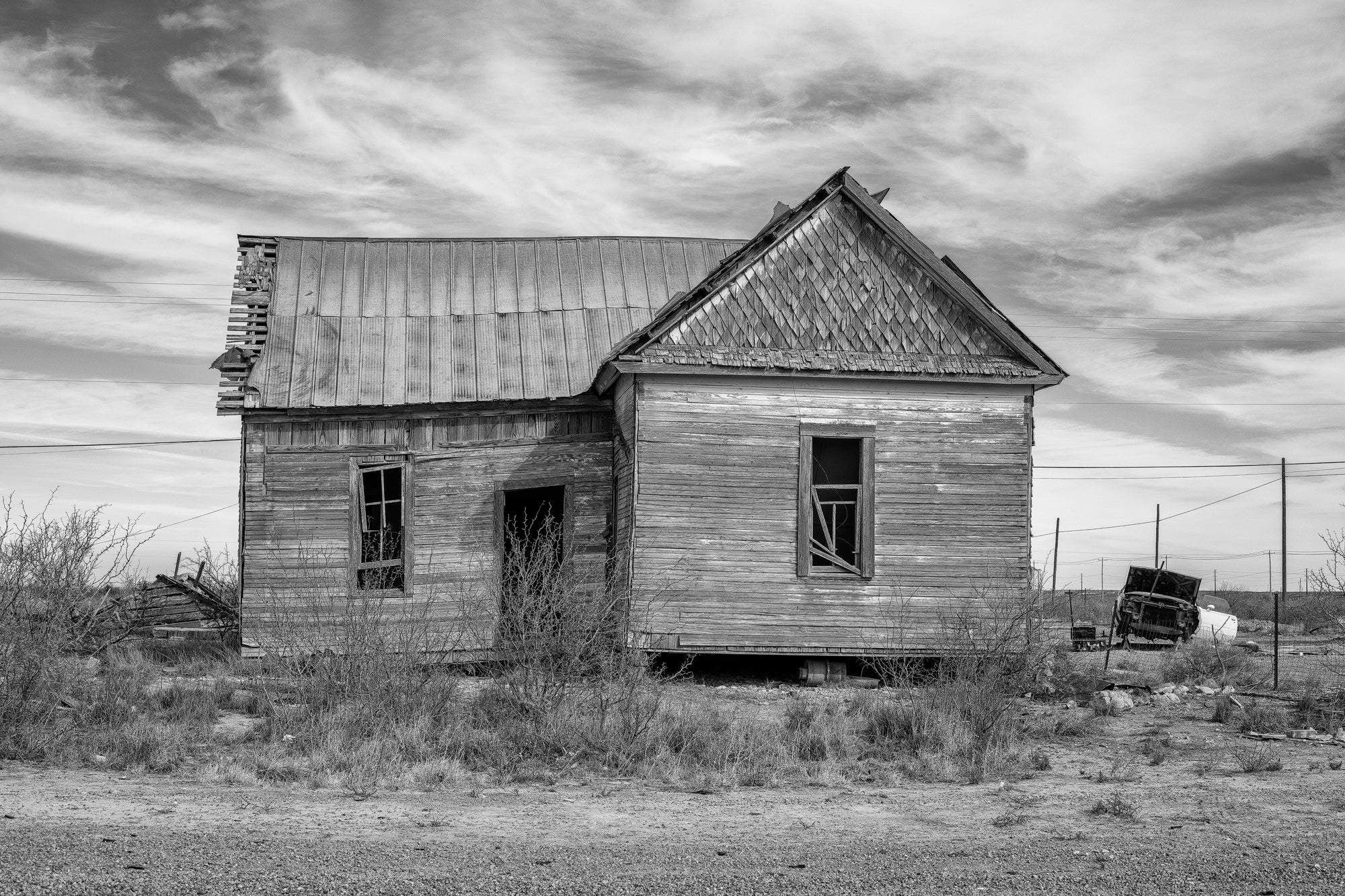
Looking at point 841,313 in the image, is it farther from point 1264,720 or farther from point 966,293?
point 1264,720

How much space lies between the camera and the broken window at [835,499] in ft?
46.8

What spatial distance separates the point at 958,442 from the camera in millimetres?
14609

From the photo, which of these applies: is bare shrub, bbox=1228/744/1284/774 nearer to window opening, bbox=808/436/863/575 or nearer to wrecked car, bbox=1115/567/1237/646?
window opening, bbox=808/436/863/575

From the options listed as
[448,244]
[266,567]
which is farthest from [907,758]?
[448,244]

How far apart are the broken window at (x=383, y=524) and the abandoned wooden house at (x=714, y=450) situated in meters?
0.04

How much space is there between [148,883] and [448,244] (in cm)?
1391

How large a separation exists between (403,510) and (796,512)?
497 centimetres

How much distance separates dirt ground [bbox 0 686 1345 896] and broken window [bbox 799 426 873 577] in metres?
5.05

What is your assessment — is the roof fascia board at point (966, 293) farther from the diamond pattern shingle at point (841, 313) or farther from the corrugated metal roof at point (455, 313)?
the corrugated metal roof at point (455, 313)

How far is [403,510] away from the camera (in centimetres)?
1545

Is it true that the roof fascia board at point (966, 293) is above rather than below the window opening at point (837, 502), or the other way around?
above

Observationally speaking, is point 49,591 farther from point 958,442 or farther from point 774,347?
point 958,442

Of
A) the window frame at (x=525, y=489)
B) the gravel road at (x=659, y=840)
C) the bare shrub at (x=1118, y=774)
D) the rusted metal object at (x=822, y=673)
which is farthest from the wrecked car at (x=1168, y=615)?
the gravel road at (x=659, y=840)

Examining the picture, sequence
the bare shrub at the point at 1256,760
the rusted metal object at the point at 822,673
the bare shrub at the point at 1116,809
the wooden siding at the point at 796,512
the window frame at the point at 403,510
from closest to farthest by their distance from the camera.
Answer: the bare shrub at the point at 1116,809 < the bare shrub at the point at 1256,760 < the wooden siding at the point at 796,512 < the rusted metal object at the point at 822,673 < the window frame at the point at 403,510
